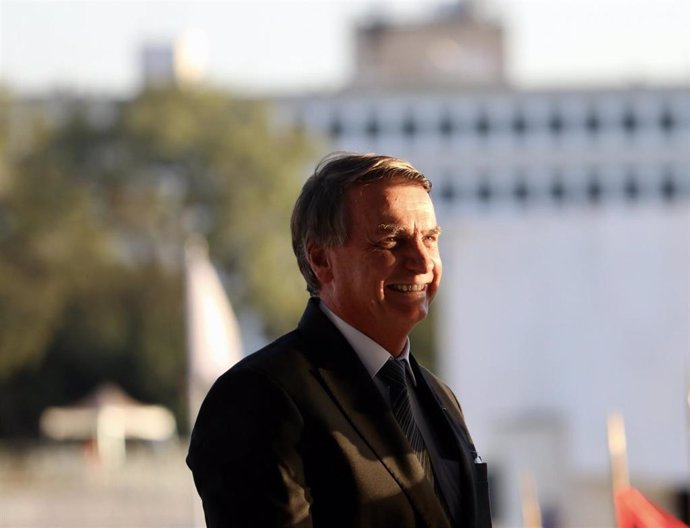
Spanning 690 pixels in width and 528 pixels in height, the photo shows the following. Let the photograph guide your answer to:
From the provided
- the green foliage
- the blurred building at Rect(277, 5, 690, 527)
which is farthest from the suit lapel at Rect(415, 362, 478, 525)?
the green foliage

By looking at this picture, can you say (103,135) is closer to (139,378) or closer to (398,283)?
(139,378)

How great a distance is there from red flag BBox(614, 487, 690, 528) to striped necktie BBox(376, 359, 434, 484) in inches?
43.4

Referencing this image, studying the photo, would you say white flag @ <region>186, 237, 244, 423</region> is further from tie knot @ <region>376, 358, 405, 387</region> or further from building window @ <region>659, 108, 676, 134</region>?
building window @ <region>659, 108, 676, 134</region>

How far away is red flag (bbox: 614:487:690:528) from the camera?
170 inches

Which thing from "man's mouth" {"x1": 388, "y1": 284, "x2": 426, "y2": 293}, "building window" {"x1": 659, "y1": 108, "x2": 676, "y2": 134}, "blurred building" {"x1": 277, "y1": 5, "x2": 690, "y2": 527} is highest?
"man's mouth" {"x1": 388, "y1": 284, "x2": 426, "y2": 293}

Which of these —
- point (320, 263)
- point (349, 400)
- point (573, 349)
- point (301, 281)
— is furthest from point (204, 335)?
point (301, 281)

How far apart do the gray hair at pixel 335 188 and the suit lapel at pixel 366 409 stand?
12 centimetres

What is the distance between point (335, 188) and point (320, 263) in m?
0.13

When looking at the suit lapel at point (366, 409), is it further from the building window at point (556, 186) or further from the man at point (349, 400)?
the building window at point (556, 186)

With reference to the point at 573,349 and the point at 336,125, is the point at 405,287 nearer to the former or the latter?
the point at 573,349

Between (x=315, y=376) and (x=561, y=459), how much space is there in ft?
89.1

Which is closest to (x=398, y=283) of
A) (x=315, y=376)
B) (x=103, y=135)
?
(x=315, y=376)

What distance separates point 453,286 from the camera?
2930 cm

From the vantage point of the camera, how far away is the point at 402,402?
3.27 meters
